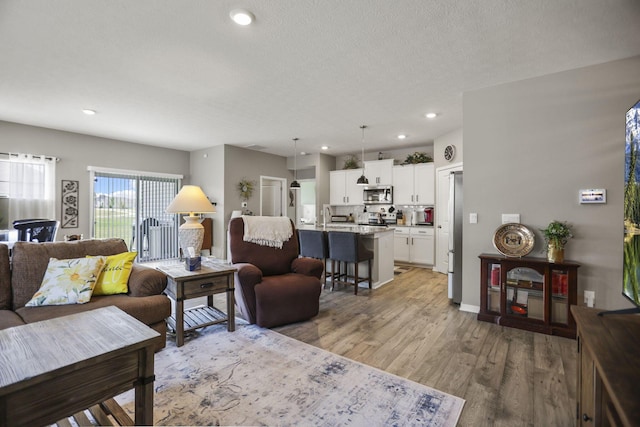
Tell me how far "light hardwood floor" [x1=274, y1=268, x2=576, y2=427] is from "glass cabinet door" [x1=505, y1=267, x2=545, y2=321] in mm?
221

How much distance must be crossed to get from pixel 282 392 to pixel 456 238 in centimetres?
292

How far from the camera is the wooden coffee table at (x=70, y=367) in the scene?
1.04 m

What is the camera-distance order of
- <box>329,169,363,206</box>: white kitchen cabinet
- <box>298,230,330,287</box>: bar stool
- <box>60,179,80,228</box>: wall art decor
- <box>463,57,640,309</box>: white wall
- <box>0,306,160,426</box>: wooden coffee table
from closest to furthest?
1. <box>0,306,160,426</box>: wooden coffee table
2. <box>463,57,640,309</box>: white wall
3. <box>298,230,330,287</box>: bar stool
4. <box>60,179,80,228</box>: wall art decor
5. <box>329,169,363,206</box>: white kitchen cabinet

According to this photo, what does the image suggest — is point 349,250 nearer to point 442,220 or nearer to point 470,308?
point 470,308

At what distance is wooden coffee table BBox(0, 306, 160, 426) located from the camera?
104 centimetres

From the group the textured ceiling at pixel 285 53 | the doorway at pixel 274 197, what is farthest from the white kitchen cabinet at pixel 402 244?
the doorway at pixel 274 197

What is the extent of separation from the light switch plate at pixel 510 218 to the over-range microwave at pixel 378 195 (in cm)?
345

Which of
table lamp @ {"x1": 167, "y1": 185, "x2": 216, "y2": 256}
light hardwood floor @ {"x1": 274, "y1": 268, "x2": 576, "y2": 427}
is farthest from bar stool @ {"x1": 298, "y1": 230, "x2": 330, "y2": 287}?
table lamp @ {"x1": 167, "y1": 185, "x2": 216, "y2": 256}

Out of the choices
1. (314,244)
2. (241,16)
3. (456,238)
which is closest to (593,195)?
(456,238)

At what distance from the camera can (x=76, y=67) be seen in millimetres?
2959

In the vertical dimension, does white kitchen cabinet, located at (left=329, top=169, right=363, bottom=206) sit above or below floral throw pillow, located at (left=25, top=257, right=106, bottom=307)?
above

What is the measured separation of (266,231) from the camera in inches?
141

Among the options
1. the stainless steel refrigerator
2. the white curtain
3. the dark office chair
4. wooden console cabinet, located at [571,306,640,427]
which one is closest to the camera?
wooden console cabinet, located at [571,306,640,427]

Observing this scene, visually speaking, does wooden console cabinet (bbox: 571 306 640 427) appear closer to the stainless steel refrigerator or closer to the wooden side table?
the stainless steel refrigerator
